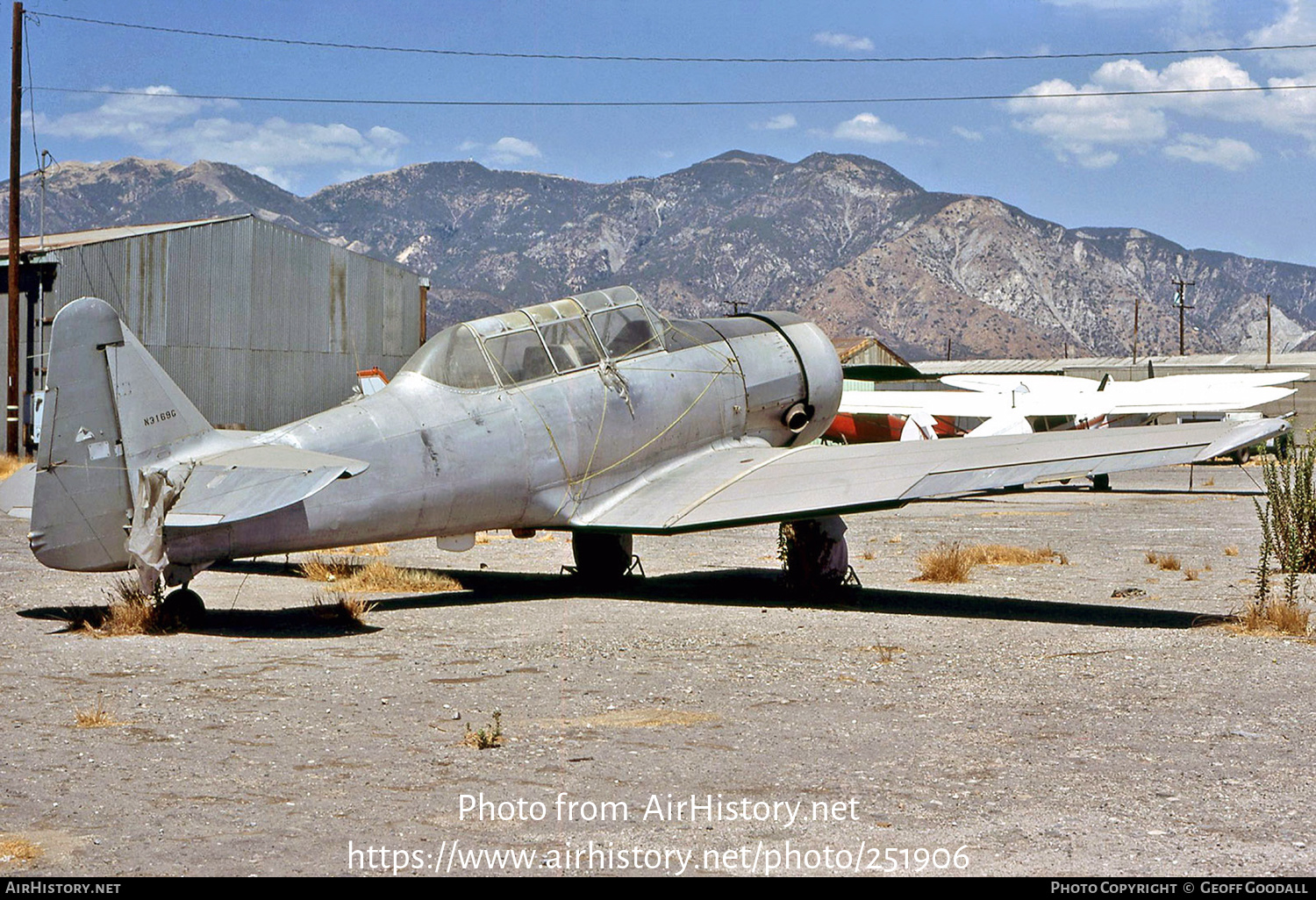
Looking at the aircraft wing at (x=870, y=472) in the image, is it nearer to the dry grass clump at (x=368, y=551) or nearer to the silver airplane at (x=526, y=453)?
the silver airplane at (x=526, y=453)

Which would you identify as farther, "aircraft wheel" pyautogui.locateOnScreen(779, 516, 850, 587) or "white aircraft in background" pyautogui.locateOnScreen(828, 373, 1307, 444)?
"white aircraft in background" pyautogui.locateOnScreen(828, 373, 1307, 444)

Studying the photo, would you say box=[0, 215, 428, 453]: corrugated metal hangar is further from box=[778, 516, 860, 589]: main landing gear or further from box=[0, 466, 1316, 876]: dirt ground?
box=[778, 516, 860, 589]: main landing gear

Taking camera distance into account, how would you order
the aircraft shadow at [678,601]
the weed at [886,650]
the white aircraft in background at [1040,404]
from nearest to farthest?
the weed at [886,650] → the aircraft shadow at [678,601] → the white aircraft in background at [1040,404]

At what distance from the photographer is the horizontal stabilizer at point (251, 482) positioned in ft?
30.2

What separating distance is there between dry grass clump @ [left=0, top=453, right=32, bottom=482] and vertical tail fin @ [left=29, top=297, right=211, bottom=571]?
18419 millimetres

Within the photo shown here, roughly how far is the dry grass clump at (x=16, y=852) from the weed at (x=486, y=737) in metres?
2.02

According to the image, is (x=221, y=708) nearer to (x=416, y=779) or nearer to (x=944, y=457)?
(x=416, y=779)

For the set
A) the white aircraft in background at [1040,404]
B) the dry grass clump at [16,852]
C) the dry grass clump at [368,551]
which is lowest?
the dry grass clump at [368,551]

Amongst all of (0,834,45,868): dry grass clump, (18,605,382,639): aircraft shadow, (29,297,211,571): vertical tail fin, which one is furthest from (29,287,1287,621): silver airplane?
(0,834,45,868): dry grass clump

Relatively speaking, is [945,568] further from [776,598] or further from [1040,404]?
[1040,404]

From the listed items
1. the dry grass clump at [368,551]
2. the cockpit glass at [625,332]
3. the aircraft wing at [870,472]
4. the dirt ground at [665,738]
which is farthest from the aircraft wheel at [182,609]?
the dry grass clump at [368,551]

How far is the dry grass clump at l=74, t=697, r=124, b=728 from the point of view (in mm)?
6555

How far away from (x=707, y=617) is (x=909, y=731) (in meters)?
4.39

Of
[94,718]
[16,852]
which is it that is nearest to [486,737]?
[94,718]
